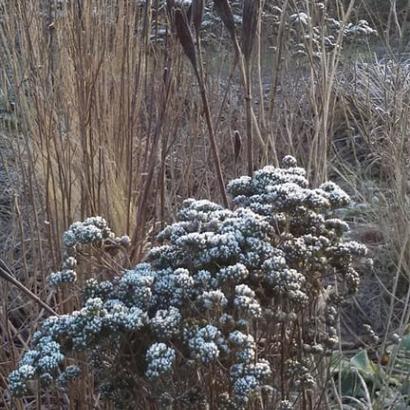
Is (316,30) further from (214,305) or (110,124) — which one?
(214,305)

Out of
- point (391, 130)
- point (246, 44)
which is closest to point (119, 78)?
point (246, 44)

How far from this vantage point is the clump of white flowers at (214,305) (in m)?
1.53

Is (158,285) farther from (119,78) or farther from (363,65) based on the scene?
(363,65)

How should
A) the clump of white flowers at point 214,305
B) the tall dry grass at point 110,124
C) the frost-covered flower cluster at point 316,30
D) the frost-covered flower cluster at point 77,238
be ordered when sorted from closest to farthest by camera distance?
the clump of white flowers at point 214,305, the frost-covered flower cluster at point 77,238, the tall dry grass at point 110,124, the frost-covered flower cluster at point 316,30

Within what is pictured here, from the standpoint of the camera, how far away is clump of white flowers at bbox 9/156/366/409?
5.01 ft

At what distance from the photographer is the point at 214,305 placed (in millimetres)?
1532

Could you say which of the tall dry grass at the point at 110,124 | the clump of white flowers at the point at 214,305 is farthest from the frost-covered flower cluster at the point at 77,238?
the tall dry grass at the point at 110,124

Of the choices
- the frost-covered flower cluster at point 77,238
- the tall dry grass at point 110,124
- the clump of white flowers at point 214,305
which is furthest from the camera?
the tall dry grass at point 110,124

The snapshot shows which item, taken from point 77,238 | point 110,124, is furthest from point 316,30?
point 77,238

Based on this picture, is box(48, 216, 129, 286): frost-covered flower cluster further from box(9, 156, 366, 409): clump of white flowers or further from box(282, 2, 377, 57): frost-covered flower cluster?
box(282, 2, 377, 57): frost-covered flower cluster

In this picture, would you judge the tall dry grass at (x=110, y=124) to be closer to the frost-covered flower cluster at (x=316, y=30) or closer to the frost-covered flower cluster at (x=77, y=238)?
the frost-covered flower cluster at (x=316, y=30)

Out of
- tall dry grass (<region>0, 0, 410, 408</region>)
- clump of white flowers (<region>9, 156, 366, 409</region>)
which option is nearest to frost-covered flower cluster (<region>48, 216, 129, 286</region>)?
clump of white flowers (<region>9, 156, 366, 409</region>)

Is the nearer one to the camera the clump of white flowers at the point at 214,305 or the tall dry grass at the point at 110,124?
the clump of white flowers at the point at 214,305

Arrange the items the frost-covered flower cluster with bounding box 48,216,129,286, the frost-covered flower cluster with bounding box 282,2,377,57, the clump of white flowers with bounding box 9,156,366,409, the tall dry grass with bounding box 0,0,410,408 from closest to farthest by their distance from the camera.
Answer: the clump of white flowers with bounding box 9,156,366,409 → the frost-covered flower cluster with bounding box 48,216,129,286 → the tall dry grass with bounding box 0,0,410,408 → the frost-covered flower cluster with bounding box 282,2,377,57
